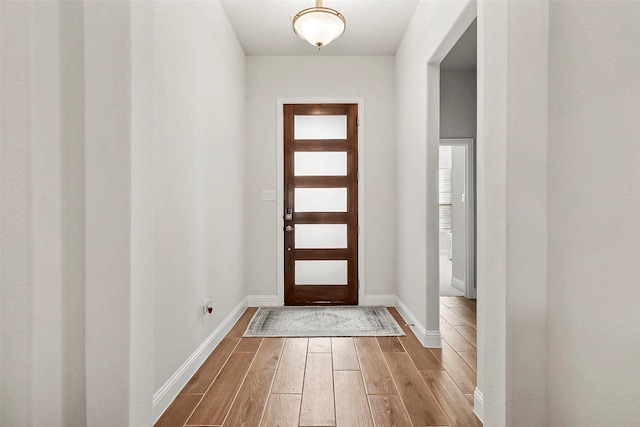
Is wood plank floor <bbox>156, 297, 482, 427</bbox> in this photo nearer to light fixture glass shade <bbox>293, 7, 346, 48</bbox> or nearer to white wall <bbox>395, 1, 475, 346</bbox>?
white wall <bbox>395, 1, 475, 346</bbox>

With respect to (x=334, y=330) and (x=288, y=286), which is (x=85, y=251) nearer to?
(x=334, y=330)

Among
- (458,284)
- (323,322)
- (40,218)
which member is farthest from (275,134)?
(458,284)

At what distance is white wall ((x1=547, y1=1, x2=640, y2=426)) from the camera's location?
908mm

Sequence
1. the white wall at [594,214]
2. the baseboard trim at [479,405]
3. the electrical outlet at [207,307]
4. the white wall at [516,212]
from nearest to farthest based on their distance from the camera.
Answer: the white wall at [594,214] < the white wall at [516,212] < the baseboard trim at [479,405] < the electrical outlet at [207,307]

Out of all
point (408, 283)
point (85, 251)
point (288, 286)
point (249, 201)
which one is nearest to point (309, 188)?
point (249, 201)

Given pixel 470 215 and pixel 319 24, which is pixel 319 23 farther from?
pixel 470 215

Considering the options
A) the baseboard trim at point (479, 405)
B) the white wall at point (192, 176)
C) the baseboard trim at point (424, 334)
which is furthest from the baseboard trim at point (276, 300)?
the baseboard trim at point (479, 405)

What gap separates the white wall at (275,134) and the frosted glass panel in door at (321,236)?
0.26 meters

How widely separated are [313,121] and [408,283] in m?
2.08

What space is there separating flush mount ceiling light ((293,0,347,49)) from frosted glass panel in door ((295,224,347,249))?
1.97 m

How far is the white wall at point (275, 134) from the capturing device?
392 centimetres

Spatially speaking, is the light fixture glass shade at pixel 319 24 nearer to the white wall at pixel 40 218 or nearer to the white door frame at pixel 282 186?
the white door frame at pixel 282 186

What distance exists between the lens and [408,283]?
10.8ft

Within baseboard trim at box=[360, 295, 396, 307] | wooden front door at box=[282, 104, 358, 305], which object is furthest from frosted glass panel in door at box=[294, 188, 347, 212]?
baseboard trim at box=[360, 295, 396, 307]
